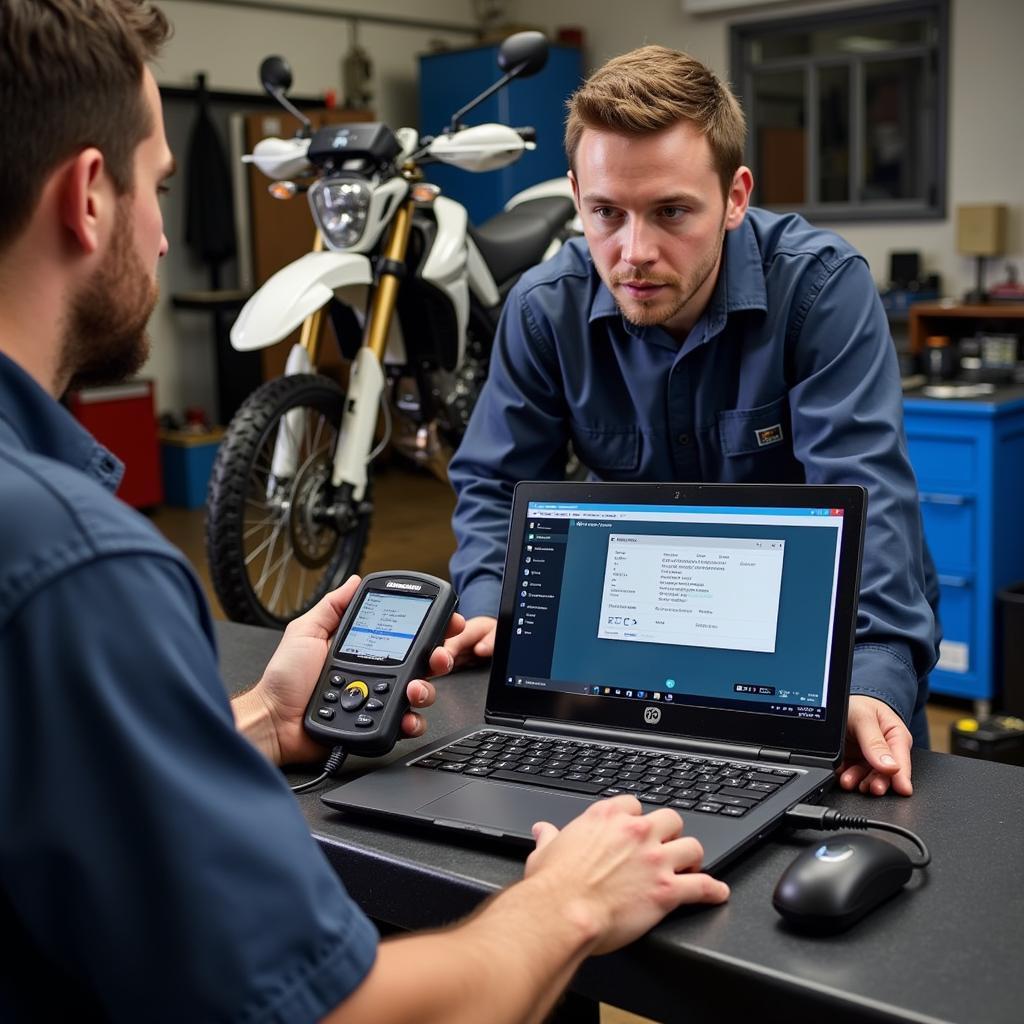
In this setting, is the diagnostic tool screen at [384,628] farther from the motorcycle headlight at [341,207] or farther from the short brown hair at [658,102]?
the motorcycle headlight at [341,207]

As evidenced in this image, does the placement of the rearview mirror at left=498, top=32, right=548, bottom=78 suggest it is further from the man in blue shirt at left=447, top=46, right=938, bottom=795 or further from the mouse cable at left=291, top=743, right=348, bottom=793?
the mouse cable at left=291, top=743, right=348, bottom=793

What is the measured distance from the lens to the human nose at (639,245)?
4.91 ft

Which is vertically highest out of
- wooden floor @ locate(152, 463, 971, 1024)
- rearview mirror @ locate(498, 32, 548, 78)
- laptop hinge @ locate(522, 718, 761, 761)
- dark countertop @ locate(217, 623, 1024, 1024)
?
rearview mirror @ locate(498, 32, 548, 78)

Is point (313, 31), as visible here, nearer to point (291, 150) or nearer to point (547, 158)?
point (547, 158)

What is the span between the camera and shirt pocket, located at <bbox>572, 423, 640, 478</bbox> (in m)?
1.70

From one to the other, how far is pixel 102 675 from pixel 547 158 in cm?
700

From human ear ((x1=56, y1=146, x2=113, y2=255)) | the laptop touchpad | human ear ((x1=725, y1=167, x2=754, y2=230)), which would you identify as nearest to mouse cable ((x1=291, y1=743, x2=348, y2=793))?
the laptop touchpad

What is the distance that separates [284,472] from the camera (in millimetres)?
2639

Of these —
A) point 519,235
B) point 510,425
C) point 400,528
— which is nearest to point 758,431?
point 510,425

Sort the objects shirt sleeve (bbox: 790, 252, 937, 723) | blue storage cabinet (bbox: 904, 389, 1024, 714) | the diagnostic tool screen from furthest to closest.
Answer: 1. blue storage cabinet (bbox: 904, 389, 1024, 714)
2. shirt sleeve (bbox: 790, 252, 937, 723)
3. the diagnostic tool screen

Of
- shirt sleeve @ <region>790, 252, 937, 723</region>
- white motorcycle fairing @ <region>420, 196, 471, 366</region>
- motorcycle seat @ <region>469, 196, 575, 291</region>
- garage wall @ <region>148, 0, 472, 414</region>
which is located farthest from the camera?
garage wall @ <region>148, 0, 472, 414</region>

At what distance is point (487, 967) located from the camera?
71 centimetres

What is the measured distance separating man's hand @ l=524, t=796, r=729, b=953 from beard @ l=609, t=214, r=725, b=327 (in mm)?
796

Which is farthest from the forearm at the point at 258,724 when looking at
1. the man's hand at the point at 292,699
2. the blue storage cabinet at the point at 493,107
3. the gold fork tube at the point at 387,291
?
the blue storage cabinet at the point at 493,107
